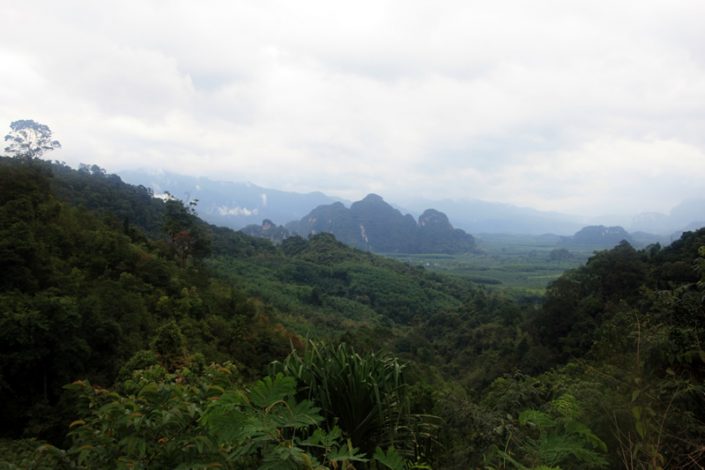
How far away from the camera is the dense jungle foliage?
59.1 inches

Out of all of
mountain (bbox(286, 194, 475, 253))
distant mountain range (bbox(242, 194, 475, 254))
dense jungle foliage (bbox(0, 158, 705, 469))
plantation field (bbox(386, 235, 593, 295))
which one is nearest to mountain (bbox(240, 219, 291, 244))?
plantation field (bbox(386, 235, 593, 295))

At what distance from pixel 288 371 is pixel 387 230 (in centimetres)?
10298

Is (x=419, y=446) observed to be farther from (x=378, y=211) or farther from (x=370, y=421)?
(x=378, y=211)

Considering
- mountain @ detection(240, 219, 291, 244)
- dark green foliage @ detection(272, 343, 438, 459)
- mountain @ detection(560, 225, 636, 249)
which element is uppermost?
mountain @ detection(560, 225, 636, 249)

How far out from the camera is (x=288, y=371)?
77.0 inches

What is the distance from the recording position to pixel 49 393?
668cm

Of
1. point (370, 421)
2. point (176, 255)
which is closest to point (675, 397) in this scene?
point (370, 421)

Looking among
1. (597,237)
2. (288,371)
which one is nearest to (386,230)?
(597,237)

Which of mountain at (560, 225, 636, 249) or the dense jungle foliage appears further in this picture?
mountain at (560, 225, 636, 249)

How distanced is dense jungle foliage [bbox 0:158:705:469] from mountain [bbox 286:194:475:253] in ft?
250

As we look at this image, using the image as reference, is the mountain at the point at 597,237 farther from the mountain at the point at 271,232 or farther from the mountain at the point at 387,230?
the mountain at the point at 271,232

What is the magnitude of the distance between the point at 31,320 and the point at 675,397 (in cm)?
748

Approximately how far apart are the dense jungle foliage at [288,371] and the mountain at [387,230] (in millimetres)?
76304

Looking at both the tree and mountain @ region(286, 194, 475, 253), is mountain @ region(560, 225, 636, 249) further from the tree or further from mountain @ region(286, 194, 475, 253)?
the tree
